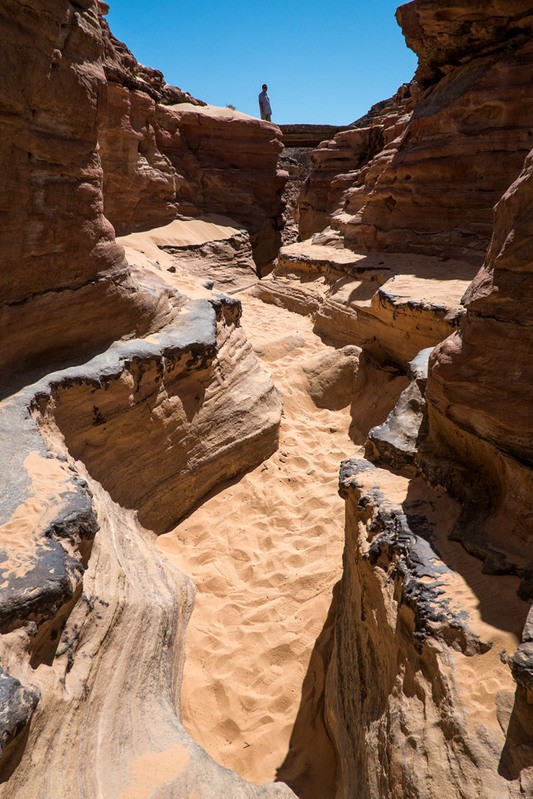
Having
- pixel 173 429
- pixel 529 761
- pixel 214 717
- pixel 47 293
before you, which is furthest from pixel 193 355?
pixel 529 761

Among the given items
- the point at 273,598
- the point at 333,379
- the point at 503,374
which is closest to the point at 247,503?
the point at 273,598

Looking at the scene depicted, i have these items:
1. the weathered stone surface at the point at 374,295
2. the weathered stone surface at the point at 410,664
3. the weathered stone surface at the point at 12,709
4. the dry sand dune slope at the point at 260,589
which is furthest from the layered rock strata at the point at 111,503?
the weathered stone surface at the point at 374,295

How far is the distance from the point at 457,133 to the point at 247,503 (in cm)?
642

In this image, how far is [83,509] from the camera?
2.83 meters

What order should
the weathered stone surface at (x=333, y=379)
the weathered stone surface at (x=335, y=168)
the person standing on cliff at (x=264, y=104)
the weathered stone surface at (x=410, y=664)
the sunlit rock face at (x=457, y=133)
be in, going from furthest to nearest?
the person standing on cliff at (x=264, y=104) < the weathered stone surface at (x=335, y=168) < the sunlit rock face at (x=457, y=133) < the weathered stone surface at (x=333, y=379) < the weathered stone surface at (x=410, y=664)

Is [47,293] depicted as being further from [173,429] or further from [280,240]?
[280,240]

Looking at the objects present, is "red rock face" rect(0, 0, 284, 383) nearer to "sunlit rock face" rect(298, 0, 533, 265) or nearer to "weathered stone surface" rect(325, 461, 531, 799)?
"weathered stone surface" rect(325, 461, 531, 799)

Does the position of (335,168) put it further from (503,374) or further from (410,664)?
(410,664)

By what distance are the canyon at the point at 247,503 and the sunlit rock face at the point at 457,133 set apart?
6 cm

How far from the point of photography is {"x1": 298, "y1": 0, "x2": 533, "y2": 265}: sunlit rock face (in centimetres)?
722

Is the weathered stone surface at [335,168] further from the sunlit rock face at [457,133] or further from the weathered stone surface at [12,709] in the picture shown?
the weathered stone surface at [12,709]

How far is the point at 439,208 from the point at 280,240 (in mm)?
7251

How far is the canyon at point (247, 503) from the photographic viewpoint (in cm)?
213

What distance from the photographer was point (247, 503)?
4.76m
